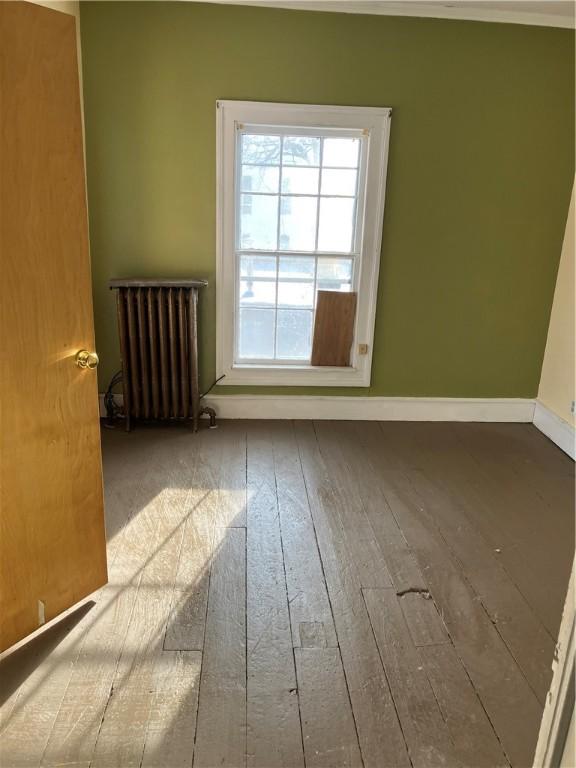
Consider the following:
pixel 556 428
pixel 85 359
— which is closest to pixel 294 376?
pixel 556 428

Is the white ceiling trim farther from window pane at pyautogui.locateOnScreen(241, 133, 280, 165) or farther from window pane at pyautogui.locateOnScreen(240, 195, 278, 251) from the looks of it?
window pane at pyautogui.locateOnScreen(240, 195, 278, 251)

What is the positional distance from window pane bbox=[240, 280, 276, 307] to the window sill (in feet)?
1.43

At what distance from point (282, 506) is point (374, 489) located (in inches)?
21.3

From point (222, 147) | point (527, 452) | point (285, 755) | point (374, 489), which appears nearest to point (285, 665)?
point (285, 755)

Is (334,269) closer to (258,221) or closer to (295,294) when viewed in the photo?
(295,294)

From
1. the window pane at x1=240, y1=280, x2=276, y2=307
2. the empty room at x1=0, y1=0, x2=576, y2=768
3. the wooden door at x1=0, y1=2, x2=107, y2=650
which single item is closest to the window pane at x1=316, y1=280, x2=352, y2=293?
the empty room at x1=0, y1=0, x2=576, y2=768

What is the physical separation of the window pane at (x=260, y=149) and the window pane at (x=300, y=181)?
103 mm

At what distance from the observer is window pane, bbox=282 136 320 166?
379cm

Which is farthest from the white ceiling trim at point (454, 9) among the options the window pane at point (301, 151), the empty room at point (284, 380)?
the window pane at point (301, 151)

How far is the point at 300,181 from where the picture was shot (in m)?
3.86

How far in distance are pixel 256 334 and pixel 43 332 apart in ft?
7.52

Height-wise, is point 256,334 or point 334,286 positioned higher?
point 334,286

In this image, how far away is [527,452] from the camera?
12.8 feet

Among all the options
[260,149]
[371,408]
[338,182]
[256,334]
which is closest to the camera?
[260,149]
